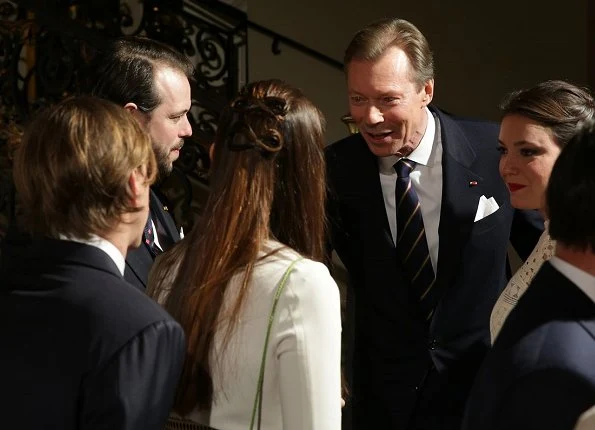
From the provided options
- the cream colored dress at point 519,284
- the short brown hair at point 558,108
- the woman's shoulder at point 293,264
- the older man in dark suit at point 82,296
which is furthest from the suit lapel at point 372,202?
the older man in dark suit at point 82,296

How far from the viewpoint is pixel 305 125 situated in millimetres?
2322

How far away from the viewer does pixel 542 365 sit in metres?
1.63

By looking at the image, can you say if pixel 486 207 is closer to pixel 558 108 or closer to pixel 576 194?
pixel 558 108

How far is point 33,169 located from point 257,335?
534 mm

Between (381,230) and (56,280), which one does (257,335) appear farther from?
(381,230)

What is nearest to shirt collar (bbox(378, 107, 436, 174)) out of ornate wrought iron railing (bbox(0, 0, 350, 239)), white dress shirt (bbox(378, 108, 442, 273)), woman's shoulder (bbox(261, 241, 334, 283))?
white dress shirt (bbox(378, 108, 442, 273))

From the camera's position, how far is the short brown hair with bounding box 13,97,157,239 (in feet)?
6.48

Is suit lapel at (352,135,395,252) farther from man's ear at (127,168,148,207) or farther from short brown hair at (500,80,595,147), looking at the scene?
man's ear at (127,168,148,207)

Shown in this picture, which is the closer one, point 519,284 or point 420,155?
point 519,284

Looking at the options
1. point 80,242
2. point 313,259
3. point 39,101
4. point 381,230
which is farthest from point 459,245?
point 39,101

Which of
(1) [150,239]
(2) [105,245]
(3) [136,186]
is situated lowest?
(1) [150,239]

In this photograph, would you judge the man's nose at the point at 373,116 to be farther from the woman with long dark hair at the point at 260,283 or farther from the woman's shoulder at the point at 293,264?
the woman's shoulder at the point at 293,264

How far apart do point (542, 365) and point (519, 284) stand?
146cm

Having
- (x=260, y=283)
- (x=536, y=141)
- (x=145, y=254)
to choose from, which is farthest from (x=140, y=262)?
(x=536, y=141)
